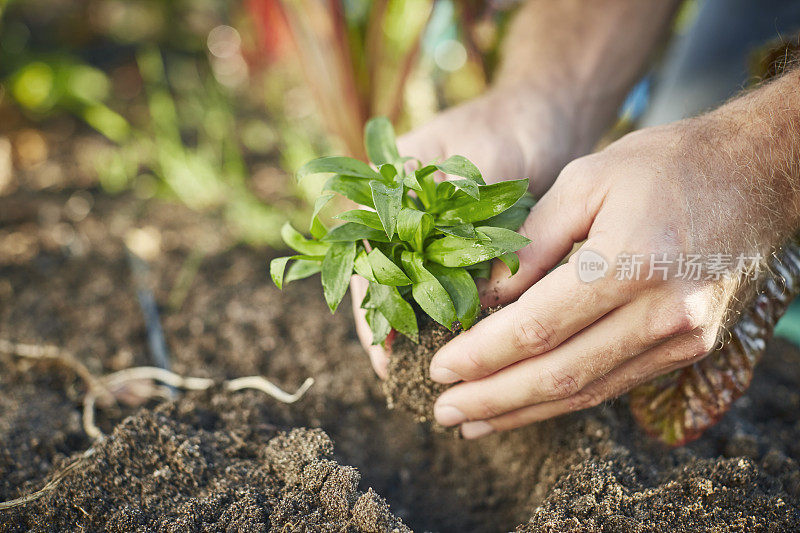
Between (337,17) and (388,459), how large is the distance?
1639mm

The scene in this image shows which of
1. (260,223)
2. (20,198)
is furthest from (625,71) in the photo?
(20,198)

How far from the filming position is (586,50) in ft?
6.31

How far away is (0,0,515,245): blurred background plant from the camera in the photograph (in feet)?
7.24

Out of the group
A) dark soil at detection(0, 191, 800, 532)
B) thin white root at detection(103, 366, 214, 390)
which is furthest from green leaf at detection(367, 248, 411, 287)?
thin white root at detection(103, 366, 214, 390)

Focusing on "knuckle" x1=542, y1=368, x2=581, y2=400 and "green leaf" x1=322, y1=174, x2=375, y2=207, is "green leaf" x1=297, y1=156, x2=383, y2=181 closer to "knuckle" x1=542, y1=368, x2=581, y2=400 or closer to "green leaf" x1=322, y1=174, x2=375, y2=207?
"green leaf" x1=322, y1=174, x2=375, y2=207

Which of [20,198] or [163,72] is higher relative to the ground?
[163,72]

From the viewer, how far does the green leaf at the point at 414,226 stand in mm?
956

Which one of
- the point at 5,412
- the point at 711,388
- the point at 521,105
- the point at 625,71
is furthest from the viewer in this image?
the point at 625,71

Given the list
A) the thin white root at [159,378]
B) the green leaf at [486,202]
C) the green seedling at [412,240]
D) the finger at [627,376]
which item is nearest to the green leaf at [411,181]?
the green seedling at [412,240]

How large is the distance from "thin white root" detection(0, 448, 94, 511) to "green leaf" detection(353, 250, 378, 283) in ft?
2.49

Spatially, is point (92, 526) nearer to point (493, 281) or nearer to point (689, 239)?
point (493, 281)

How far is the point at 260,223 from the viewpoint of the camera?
2053 mm

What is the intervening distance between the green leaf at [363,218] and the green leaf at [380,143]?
0.19m

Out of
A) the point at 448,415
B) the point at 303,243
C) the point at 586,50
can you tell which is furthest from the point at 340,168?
the point at 586,50
